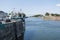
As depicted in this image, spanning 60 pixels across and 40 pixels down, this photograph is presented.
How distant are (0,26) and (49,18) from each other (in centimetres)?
12096

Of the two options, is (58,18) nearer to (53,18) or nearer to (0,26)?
(53,18)

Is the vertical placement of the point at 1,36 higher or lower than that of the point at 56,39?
higher

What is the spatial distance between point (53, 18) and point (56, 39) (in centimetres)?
10307

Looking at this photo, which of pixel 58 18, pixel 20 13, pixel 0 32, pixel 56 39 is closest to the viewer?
pixel 0 32

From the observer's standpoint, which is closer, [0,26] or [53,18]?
[0,26]

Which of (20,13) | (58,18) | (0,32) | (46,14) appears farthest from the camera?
(46,14)

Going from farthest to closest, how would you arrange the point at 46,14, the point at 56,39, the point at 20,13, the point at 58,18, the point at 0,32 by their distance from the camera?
the point at 46,14, the point at 58,18, the point at 20,13, the point at 56,39, the point at 0,32

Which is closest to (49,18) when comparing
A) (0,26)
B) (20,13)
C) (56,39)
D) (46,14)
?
(46,14)

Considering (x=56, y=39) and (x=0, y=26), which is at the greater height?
(x=0, y=26)

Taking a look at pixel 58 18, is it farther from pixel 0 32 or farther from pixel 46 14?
pixel 0 32

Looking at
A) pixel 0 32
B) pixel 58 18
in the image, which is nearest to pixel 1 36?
pixel 0 32

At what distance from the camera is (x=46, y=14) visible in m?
156

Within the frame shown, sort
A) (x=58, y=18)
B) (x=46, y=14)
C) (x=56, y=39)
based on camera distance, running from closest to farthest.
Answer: (x=56, y=39), (x=58, y=18), (x=46, y=14)

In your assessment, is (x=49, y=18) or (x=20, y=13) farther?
(x=49, y=18)
